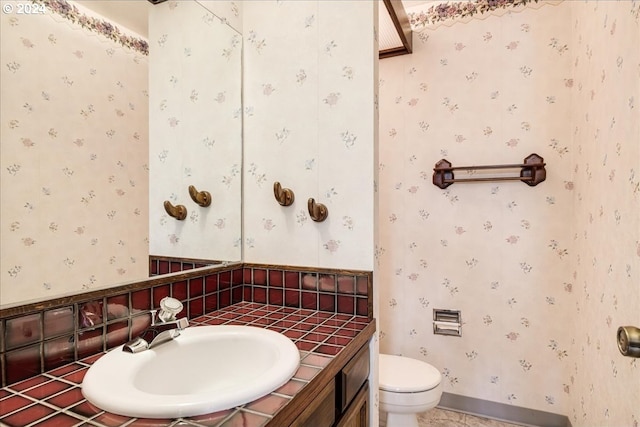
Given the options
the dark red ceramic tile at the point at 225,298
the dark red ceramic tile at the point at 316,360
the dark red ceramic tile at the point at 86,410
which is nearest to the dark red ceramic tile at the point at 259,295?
the dark red ceramic tile at the point at 225,298

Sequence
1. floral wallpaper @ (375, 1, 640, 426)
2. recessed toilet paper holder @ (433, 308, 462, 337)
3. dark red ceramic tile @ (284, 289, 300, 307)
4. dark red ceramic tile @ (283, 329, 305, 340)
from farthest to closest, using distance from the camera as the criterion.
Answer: recessed toilet paper holder @ (433, 308, 462, 337) < floral wallpaper @ (375, 1, 640, 426) < dark red ceramic tile @ (284, 289, 300, 307) < dark red ceramic tile @ (283, 329, 305, 340)

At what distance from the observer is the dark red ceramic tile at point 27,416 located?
0.57m

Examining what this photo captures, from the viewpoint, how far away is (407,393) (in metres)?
1.54

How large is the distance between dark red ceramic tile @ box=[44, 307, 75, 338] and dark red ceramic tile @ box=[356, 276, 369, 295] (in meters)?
0.82

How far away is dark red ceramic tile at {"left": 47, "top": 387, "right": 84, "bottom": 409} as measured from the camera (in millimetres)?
623

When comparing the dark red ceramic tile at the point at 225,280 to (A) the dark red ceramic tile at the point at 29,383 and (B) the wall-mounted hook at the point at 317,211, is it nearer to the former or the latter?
(B) the wall-mounted hook at the point at 317,211

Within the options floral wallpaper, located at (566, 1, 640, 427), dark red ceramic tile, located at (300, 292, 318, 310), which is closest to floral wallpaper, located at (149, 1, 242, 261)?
dark red ceramic tile, located at (300, 292, 318, 310)

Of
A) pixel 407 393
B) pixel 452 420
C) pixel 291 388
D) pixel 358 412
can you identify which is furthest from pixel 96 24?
A: pixel 452 420

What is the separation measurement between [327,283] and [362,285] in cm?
13

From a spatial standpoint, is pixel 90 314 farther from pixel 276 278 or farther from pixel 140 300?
pixel 276 278

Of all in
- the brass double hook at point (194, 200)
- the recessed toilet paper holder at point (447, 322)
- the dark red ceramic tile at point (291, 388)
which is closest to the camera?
the dark red ceramic tile at point (291, 388)

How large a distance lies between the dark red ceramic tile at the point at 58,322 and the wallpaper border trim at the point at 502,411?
2059 millimetres

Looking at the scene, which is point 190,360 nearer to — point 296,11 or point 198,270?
point 198,270

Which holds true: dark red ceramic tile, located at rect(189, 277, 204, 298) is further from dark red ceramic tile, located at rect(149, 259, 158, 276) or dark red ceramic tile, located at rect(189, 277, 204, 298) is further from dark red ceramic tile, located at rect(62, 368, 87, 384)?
dark red ceramic tile, located at rect(62, 368, 87, 384)
